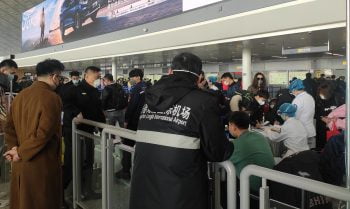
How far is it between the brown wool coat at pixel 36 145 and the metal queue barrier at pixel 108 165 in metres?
0.41

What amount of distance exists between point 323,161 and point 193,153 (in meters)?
1.08

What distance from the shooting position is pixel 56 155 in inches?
118

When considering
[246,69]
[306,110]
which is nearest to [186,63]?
[306,110]

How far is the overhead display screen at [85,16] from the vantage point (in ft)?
44.5

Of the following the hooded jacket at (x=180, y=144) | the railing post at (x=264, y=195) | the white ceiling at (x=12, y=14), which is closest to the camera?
the railing post at (x=264, y=195)

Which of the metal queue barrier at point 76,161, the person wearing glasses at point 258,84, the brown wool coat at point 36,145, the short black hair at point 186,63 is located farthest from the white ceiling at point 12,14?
the short black hair at point 186,63

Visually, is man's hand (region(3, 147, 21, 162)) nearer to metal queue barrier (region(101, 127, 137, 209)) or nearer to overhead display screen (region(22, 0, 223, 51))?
metal queue barrier (region(101, 127, 137, 209))

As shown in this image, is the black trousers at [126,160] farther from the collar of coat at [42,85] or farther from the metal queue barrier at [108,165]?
the collar of coat at [42,85]

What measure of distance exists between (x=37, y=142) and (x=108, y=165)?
2.38 feet

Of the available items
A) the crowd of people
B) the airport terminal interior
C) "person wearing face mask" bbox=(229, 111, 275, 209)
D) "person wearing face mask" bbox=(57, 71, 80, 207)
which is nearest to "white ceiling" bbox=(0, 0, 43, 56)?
the airport terminal interior

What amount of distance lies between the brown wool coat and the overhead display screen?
7.99 meters

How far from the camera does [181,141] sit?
1.97 metres

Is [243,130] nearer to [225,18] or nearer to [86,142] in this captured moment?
[86,142]

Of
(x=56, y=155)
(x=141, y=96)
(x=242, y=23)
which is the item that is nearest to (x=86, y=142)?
(x=56, y=155)
